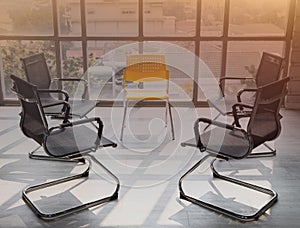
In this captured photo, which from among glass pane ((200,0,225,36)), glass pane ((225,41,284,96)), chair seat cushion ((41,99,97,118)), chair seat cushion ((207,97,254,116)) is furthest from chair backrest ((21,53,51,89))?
glass pane ((225,41,284,96))

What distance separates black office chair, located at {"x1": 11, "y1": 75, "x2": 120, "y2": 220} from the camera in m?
2.62

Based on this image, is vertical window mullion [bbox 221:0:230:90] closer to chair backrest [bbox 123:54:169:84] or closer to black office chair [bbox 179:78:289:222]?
chair backrest [bbox 123:54:169:84]

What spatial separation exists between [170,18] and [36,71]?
1974 mm

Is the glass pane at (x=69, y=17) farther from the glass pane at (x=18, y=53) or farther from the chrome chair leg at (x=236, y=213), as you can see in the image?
the chrome chair leg at (x=236, y=213)

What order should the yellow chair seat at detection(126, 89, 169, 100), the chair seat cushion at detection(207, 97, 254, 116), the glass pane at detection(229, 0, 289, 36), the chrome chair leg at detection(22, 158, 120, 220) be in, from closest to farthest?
the chrome chair leg at detection(22, 158, 120, 220) → the chair seat cushion at detection(207, 97, 254, 116) → the yellow chair seat at detection(126, 89, 169, 100) → the glass pane at detection(229, 0, 289, 36)

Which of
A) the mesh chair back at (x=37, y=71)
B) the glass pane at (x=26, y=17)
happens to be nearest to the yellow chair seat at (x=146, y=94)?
the mesh chair back at (x=37, y=71)

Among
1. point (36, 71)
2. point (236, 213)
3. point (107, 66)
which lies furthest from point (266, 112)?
point (107, 66)

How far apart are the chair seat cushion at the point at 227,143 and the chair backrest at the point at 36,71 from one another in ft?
6.15

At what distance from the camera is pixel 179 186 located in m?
2.92

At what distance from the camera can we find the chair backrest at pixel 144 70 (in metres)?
4.26

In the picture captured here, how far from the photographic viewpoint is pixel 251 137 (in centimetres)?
266

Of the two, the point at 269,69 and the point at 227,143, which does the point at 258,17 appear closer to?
the point at 269,69

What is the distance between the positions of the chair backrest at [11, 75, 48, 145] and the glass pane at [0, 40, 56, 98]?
2276 mm

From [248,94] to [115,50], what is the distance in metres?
1.89
